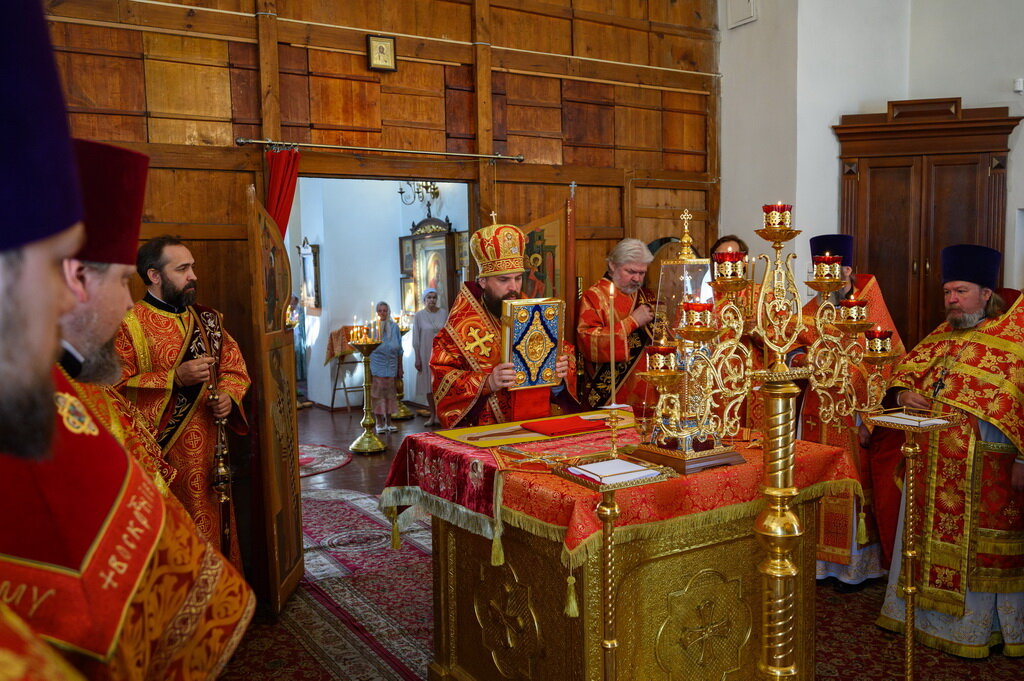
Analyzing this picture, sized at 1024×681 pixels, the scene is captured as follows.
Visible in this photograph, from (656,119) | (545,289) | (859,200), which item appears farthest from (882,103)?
(545,289)

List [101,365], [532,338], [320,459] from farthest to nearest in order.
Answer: [320,459], [532,338], [101,365]

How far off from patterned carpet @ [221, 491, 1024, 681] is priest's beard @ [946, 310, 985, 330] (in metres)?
1.52

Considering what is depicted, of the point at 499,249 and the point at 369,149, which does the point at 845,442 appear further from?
the point at 369,149

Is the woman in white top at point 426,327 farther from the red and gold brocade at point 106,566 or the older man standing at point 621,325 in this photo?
the red and gold brocade at point 106,566

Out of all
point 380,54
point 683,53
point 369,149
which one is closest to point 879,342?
point 369,149

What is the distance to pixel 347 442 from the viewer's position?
360 inches

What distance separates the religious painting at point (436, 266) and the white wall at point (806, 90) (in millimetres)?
4596

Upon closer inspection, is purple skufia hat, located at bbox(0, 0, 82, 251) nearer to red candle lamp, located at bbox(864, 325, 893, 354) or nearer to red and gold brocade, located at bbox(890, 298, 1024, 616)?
red candle lamp, located at bbox(864, 325, 893, 354)

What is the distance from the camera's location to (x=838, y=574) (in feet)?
14.6

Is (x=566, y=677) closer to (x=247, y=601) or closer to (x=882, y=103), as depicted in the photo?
(x=247, y=601)

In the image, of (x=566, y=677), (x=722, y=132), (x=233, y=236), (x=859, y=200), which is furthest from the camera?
(x=722, y=132)

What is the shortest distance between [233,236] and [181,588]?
391cm

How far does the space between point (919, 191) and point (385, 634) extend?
201 inches

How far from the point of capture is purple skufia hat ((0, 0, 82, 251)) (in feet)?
2.39
